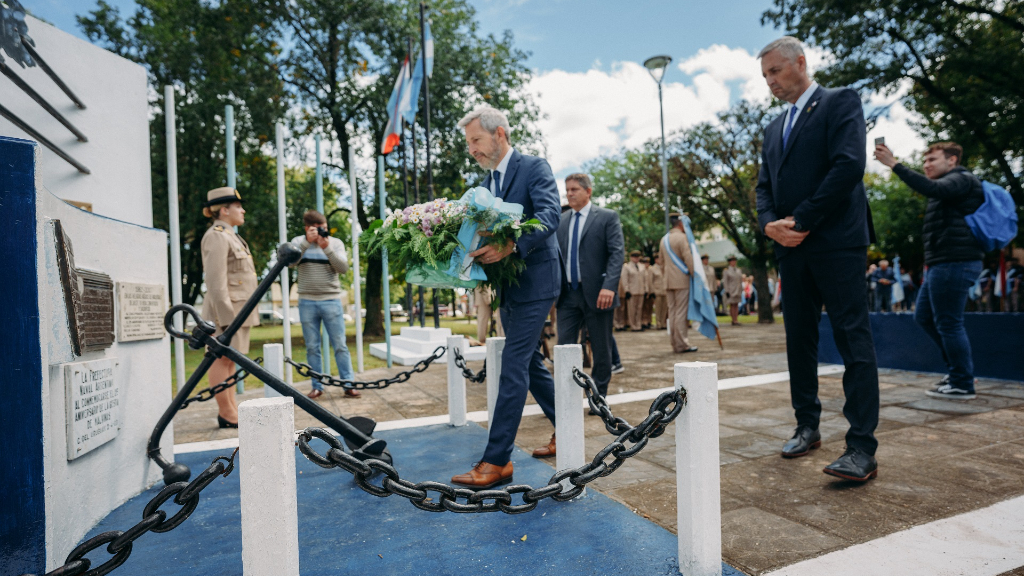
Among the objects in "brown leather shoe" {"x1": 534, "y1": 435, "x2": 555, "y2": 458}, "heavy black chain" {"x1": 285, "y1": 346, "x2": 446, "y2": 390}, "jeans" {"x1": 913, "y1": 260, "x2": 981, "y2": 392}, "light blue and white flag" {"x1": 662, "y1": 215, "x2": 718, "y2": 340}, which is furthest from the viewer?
"light blue and white flag" {"x1": 662, "y1": 215, "x2": 718, "y2": 340}

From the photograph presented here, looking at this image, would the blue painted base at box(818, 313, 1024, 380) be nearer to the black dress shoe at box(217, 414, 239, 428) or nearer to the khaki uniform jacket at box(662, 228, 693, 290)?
the khaki uniform jacket at box(662, 228, 693, 290)

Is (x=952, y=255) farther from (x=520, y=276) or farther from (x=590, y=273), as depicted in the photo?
(x=520, y=276)

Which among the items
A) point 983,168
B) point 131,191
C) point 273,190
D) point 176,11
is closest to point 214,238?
point 131,191

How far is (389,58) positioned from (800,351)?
14847mm

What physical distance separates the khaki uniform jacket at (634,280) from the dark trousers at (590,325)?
10494 millimetres

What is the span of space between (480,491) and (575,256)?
312cm

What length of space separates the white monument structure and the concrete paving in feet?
5.56

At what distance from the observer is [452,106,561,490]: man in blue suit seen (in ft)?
9.90

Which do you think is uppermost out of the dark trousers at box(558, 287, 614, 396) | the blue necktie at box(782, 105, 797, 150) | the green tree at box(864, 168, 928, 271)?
the green tree at box(864, 168, 928, 271)

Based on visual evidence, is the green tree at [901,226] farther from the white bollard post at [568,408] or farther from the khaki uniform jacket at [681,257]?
the white bollard post at [568,408]

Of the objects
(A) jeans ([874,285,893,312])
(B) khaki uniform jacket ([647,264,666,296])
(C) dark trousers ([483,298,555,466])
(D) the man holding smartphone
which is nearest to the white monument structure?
(C) dark trousers ([483,298,555,466])

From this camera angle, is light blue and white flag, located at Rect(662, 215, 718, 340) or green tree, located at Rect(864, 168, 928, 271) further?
green tree, located at Rect(864, 168, 928, 271)

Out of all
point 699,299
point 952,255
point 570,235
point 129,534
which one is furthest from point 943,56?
point 129,534

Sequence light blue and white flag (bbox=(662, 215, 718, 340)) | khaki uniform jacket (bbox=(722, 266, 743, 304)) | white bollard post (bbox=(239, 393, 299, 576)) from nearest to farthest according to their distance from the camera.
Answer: white bollard post (bbox=(239, 393, 299, 576))
light blue and white flag (bbox=(662, 215, 718, 340))
khaki uniform jacket (bbox=(722, 266, 743, 304))
